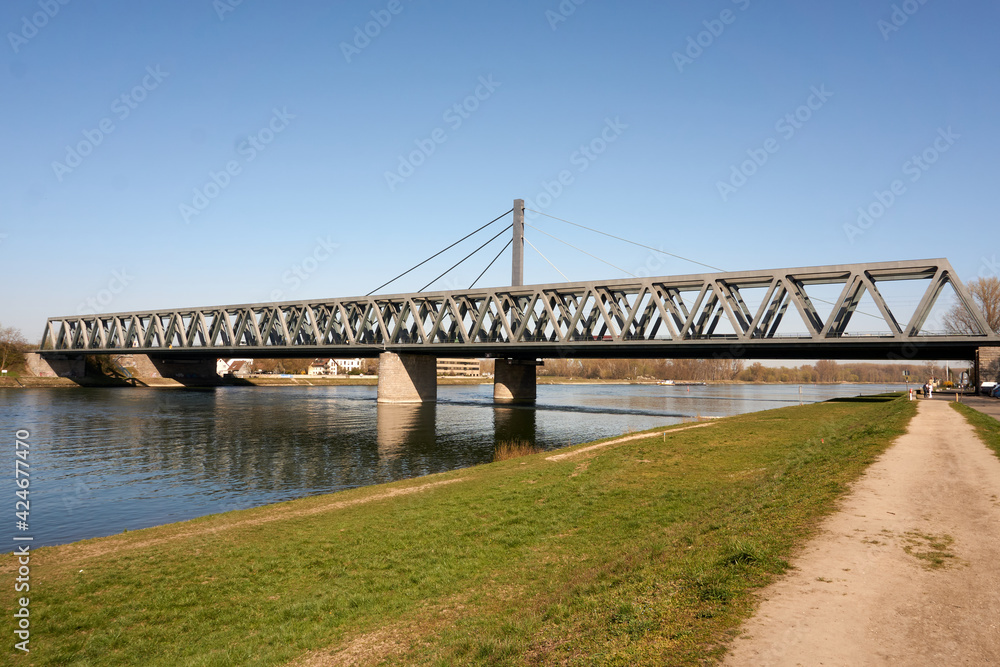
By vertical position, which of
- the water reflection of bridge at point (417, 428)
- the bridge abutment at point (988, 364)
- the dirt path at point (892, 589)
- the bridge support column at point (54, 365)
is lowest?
the water reflection of bridge at point (417, 428)

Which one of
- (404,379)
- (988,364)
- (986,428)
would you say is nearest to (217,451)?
(986,428)

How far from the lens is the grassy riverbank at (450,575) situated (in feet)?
27.1

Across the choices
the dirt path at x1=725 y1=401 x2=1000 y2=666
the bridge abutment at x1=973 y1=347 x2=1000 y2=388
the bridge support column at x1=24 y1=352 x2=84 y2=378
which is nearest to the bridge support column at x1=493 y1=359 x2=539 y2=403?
the bridge abutment at x1=973 y1=347 x2=1000 y2=388

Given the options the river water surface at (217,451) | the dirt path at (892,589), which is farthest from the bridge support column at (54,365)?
the dirt path at (892,589)

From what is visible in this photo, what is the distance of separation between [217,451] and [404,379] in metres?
51.2

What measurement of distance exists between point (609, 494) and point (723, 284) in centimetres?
5012

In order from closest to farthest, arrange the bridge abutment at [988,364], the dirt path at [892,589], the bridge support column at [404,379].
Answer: the dirt path at [892,589] < the bridge abutment at [988,364] < the bridge support column at [404,379]

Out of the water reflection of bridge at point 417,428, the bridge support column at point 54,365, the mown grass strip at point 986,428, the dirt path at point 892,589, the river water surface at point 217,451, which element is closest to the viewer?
the dirt path at point 892,589

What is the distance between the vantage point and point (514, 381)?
98.5 meters

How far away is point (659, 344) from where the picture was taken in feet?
216

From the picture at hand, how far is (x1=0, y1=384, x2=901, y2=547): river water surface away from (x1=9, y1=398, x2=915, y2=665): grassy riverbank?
621 cm

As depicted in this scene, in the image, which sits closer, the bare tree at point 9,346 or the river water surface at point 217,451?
the river water surface at point 217,451

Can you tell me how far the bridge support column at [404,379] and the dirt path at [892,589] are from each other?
77.6 metres

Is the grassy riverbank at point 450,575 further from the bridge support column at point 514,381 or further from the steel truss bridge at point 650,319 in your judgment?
the bridge support column at point 514,381
